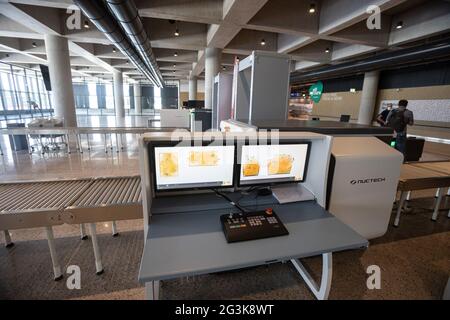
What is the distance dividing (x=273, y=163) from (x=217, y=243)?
0.70 m

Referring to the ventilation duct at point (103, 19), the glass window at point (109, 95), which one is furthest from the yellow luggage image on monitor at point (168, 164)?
the glass window at point (109, 95)

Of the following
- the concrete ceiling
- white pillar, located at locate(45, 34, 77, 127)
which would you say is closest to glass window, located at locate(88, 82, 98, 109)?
the concrete ceiling

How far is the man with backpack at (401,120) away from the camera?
181 inches

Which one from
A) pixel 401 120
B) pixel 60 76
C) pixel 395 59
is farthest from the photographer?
pixel 60 76

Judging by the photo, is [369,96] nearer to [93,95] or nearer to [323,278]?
[323,278]

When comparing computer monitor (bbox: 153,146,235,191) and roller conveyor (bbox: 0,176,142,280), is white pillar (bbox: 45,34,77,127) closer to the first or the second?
roller conveyor (bbox: 0,176,142,280)

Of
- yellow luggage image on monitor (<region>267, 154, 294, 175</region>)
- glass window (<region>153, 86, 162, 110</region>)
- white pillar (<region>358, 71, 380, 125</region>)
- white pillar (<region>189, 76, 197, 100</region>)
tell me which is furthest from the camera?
glass window (<region>153, 86, 162, 110</region>)

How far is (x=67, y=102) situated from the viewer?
6.10 metres

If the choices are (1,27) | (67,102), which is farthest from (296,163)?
(1,27)

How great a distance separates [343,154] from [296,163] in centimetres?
36

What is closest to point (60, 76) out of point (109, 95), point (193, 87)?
point (193, 87)

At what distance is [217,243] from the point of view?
111 cm

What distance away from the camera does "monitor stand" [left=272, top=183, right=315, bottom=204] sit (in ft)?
5.08

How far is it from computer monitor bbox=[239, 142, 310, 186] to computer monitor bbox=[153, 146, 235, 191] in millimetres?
106
